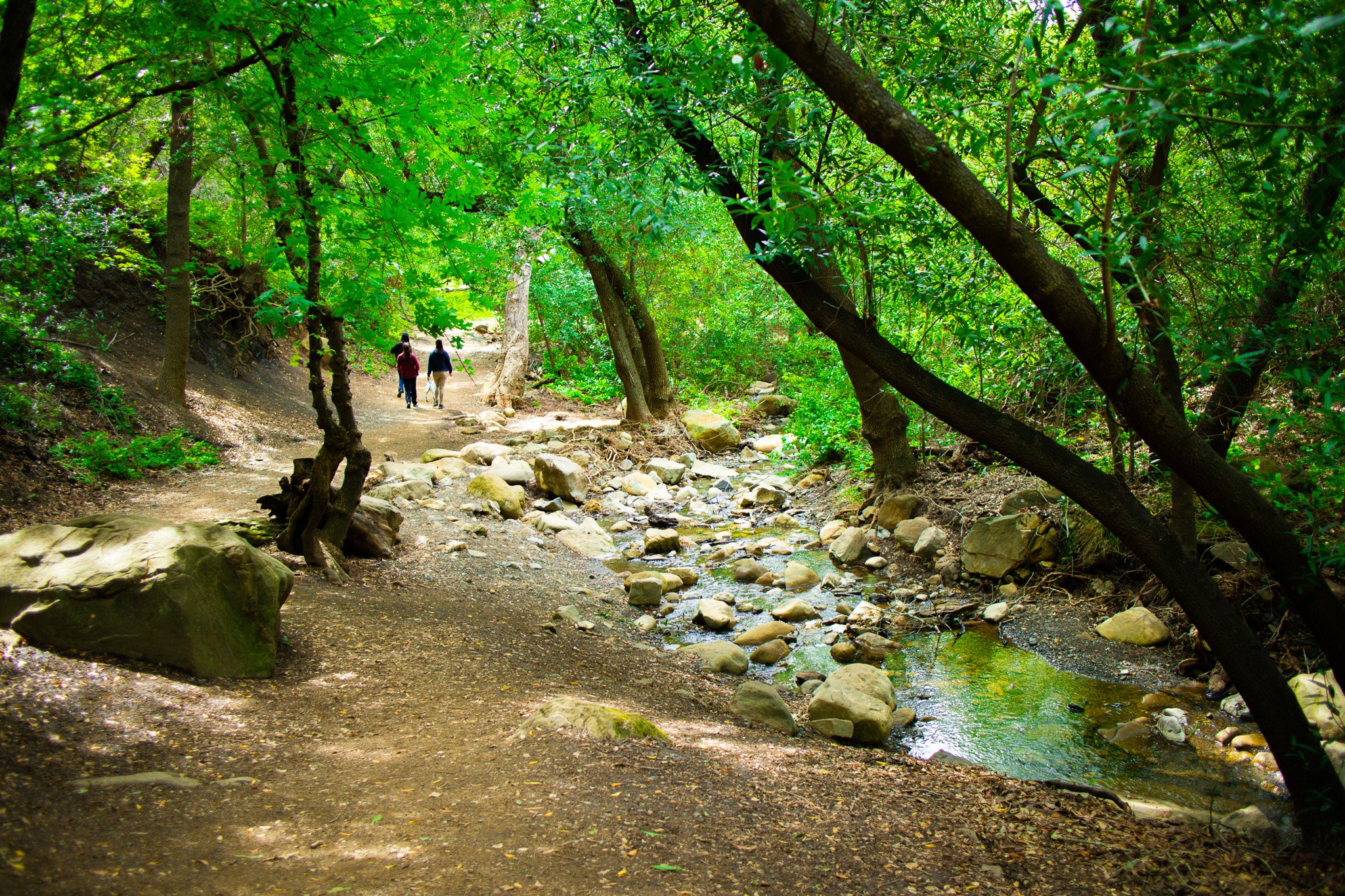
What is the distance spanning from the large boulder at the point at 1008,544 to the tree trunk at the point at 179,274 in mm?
10381

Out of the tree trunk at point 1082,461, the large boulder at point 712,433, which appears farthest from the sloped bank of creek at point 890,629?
the large boulder at point 712,433

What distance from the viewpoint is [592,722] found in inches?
159

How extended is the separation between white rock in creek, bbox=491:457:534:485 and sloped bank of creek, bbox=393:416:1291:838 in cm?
4

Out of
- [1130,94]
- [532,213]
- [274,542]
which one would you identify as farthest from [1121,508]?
[274,542]

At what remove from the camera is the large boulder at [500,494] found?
10.5m

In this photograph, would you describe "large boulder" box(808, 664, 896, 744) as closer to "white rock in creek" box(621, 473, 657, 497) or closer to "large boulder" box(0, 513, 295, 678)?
"large boulder" box(0, 513, 295, 678)

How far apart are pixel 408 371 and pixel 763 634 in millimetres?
13033

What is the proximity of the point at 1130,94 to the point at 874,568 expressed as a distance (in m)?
6.29

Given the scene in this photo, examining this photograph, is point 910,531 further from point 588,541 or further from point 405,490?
point 405,490

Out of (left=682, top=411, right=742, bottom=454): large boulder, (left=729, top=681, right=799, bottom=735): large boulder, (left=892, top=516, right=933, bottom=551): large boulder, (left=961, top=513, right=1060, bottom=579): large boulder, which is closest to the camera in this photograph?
(left=729, top=681, right=799, bottom=735): large boulder

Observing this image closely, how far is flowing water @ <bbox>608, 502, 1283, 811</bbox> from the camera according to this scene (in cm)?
457

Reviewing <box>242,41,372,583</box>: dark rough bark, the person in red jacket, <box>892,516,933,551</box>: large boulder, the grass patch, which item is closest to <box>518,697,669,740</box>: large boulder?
<box>242,41,372,583</box>: dark rough bark

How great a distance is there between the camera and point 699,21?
5402 millimetres

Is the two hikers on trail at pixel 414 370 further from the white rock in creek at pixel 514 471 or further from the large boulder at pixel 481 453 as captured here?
the white rock in creek at pixel 514 471
